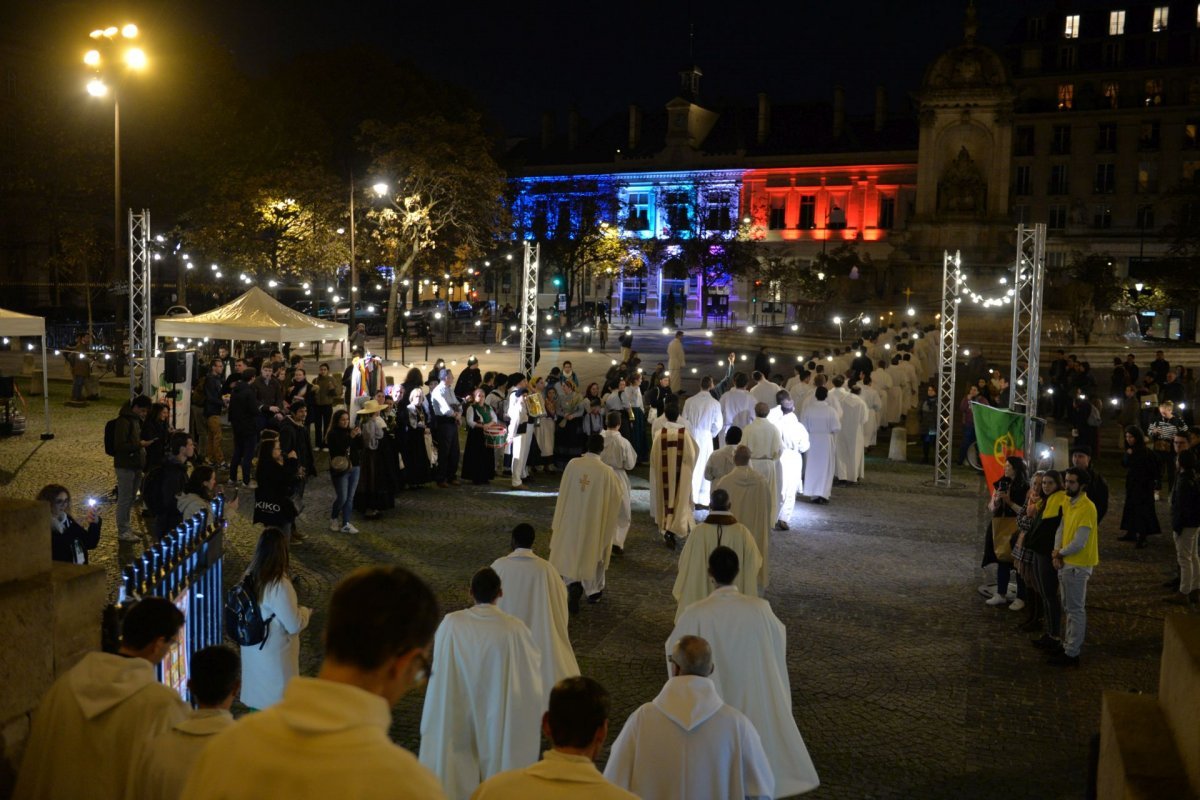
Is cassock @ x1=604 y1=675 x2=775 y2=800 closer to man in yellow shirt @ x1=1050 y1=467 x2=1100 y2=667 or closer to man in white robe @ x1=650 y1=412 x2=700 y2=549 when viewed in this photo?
man in yellow shirt @ x1=1050 y1=467 x2=1100 y2=667

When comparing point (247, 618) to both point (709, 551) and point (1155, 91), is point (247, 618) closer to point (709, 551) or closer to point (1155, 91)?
point (709, 551)

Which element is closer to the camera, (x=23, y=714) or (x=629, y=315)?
(x=23, y=714)

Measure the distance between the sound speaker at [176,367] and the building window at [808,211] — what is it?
191ft

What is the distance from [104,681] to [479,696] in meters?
2.80

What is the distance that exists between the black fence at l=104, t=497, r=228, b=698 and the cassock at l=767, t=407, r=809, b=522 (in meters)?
7.95

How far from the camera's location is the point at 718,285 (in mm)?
69250

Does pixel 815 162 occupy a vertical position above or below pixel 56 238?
above

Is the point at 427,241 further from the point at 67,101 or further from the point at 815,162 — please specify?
the point at 815,162

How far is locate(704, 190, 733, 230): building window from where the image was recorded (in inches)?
2606

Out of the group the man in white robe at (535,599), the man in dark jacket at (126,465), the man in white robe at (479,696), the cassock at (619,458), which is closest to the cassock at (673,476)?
the cassock at (619,458)

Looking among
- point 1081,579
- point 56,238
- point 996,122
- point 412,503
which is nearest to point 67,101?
point 56,238

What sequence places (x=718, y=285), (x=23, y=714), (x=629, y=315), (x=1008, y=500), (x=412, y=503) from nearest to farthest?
(x=23, y=714)
(x=1008, y=500)
(x=412, y=503)
(x=629, y=315)
(x=718, y=285)

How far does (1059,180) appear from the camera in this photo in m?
68.2

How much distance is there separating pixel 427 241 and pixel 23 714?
39.1 metres
